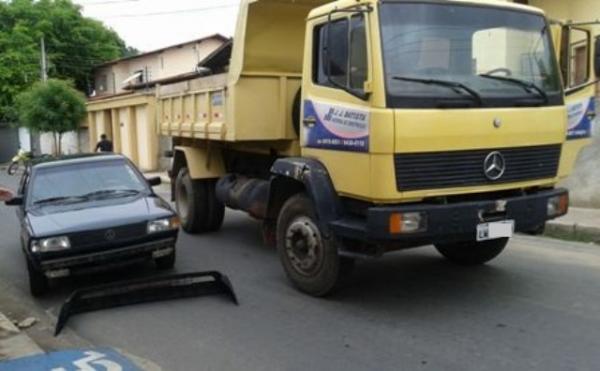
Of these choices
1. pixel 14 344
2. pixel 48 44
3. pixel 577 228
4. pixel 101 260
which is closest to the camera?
pixel 14 344

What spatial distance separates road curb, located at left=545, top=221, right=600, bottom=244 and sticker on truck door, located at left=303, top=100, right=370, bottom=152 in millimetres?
4726

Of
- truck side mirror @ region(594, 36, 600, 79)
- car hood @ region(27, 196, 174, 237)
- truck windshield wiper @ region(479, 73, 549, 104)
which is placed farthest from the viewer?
car hood @ region(27, 196, 174, 237)

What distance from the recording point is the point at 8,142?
140ft

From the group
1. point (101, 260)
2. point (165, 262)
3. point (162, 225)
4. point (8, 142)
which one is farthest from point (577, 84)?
point (8, 142)

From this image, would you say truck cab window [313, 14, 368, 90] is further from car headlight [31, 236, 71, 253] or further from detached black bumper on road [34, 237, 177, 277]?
car headlight [31, 236, 71, 253]

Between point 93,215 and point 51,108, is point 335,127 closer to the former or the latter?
point 93,215

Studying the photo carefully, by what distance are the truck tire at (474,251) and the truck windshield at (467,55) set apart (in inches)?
71.5

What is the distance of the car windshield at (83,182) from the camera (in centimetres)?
778

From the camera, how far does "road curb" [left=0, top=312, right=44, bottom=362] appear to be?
17.5ft

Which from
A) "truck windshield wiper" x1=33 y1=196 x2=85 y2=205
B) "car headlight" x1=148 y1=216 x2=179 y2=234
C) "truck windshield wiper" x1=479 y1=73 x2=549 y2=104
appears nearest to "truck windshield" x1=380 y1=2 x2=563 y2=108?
"truck windshield wiper" x1=479 y1=73 x2=549 y2=104

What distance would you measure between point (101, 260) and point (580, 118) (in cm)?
479

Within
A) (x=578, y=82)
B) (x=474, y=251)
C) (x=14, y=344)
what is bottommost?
(x=14, y=344)

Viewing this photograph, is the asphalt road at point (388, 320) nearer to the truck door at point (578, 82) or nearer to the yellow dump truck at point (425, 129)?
the yellow dump truck at point (425, 129)

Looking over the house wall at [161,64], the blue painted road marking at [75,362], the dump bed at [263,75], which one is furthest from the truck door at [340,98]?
the house wall at [161,64]
